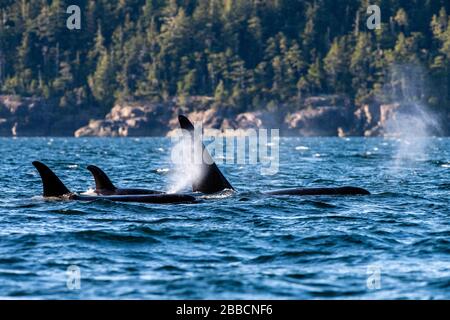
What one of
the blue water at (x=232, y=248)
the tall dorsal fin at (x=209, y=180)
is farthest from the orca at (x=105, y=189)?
the blue water at (x=232, y=248)

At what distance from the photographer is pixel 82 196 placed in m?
29.5

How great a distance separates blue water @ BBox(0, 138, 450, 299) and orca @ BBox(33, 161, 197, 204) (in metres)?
0.57

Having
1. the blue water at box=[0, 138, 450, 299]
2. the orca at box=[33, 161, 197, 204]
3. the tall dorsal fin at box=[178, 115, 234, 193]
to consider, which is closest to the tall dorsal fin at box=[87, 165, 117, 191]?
the orca at box=[33, 161, 197, 204]

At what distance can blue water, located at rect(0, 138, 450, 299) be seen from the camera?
1723 cm

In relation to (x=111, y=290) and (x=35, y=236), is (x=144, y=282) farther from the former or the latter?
(x=35, y=236)

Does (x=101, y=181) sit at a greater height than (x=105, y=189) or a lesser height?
greater

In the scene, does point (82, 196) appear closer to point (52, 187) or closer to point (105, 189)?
point (52, 187)

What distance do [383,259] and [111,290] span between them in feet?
19.3

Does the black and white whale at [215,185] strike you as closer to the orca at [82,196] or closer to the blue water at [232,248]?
the blue water at [232,248]

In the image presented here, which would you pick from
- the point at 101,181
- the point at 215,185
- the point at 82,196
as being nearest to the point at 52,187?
the point at 82,196

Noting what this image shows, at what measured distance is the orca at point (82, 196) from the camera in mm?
28750

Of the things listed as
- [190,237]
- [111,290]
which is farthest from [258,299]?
[190,237]

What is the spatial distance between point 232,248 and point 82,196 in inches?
373
